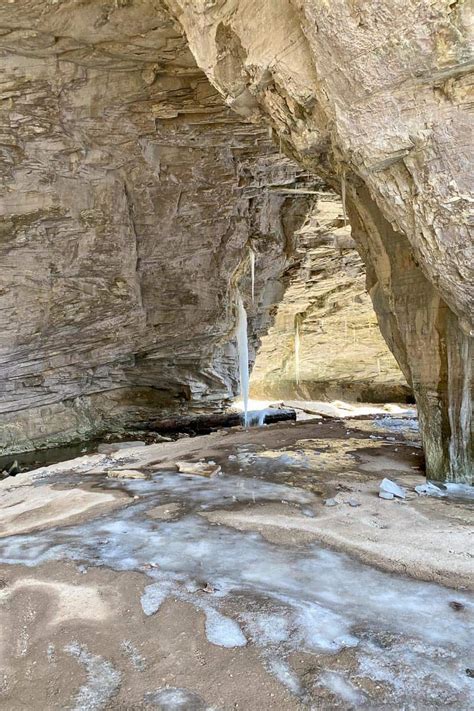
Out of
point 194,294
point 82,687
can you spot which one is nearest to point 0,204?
point 194,294

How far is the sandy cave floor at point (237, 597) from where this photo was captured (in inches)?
97.7

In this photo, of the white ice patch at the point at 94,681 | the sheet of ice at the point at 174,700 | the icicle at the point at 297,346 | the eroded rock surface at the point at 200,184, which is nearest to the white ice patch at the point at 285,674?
the sheet of ice at the point at 174,700

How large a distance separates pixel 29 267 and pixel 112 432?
5.86 metres

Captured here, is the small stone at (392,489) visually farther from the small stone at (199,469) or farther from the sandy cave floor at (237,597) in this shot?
the small stone at (199,469)

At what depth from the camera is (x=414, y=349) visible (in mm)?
6664

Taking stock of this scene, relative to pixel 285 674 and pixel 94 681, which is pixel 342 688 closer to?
pixel 285 674

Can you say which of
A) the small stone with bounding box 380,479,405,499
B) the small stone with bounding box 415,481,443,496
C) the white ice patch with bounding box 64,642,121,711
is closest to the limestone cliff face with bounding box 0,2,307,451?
the small stone with bounding box 380,479,405,499

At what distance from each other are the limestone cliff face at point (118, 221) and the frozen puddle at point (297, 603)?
282 inches

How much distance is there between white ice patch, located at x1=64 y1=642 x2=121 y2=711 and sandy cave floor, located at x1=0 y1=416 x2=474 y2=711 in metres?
0.01

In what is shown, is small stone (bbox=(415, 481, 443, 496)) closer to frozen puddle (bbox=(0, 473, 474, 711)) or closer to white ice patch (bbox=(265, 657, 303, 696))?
frozen puddle (bbox=(0, 473, 474, 711))

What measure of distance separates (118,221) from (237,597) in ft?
32.0

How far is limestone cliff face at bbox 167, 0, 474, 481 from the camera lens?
3.96m

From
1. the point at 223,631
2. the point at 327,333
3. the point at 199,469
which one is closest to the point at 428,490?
the point at 199,469

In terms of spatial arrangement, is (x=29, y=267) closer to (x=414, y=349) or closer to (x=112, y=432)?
(x=112, y=432)
